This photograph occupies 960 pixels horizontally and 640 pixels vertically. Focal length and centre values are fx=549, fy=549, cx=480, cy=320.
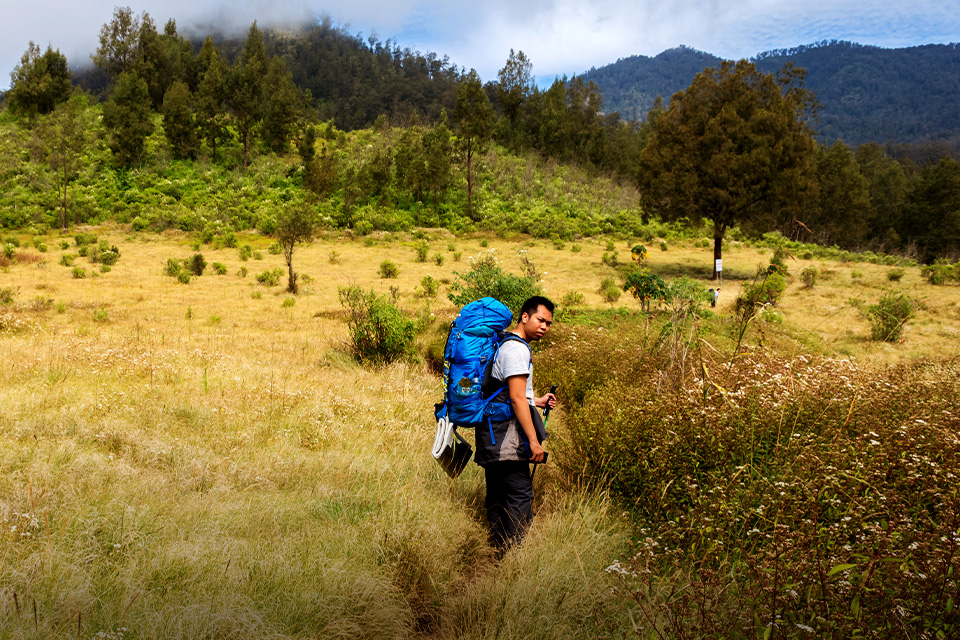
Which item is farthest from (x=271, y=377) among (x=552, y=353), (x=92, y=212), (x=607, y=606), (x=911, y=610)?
(x=92, y=212)

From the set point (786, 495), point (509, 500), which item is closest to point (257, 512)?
point (509, 500)

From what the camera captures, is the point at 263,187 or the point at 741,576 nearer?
the point at 741,576

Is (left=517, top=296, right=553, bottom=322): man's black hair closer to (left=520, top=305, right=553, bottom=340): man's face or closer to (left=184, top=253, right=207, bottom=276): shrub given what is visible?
(left=520, top=305, right=553, bottom=340): man's face

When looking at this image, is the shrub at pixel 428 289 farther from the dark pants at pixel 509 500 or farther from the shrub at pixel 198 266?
the dark pants at pixel 509 500

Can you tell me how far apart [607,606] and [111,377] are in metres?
5.36

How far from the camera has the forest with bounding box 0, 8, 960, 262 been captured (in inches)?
1302

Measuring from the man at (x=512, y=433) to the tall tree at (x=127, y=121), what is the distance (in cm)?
4337

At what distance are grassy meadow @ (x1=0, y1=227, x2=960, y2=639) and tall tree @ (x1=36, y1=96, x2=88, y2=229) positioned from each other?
2890 centimetres

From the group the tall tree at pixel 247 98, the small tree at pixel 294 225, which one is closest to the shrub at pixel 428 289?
the small tree at pixel 294 225

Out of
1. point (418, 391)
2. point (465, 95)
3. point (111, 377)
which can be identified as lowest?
point (418, 391)

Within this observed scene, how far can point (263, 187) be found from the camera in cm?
3738

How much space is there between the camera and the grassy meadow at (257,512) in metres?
2.37

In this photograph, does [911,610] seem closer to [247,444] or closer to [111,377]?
[247,444]

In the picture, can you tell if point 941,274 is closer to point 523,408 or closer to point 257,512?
point 523,408
